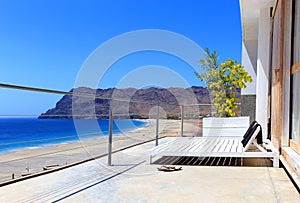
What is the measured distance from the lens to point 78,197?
2207 millimetres

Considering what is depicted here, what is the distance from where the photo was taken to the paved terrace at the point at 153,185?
2.21 metres

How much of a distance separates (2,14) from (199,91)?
851 inches

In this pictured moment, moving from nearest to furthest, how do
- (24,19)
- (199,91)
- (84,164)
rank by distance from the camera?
(84,164), (199,91), (24,19)

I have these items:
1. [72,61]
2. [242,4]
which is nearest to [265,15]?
[242,4]

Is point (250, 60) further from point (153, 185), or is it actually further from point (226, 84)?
point (153, 185)

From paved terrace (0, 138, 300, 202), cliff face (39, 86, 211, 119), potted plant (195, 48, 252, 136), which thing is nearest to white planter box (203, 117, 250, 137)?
potted plant (195, 48, 252, 136)

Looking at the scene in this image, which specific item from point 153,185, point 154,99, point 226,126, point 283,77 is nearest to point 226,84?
point 226,126

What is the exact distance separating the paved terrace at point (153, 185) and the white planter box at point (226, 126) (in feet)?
9.02

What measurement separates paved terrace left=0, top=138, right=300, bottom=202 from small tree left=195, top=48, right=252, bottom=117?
3.70 meters

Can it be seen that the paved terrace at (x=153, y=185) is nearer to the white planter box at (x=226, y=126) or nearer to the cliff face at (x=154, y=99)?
the white planter box at (x=226, y=126)

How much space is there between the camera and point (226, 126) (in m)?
6.23

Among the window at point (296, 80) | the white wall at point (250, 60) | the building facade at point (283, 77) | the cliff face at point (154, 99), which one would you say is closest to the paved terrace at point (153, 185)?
the building facade at point (283, 77)

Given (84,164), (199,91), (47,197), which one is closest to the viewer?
(47,197)

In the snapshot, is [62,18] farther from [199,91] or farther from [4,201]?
[4,201]
